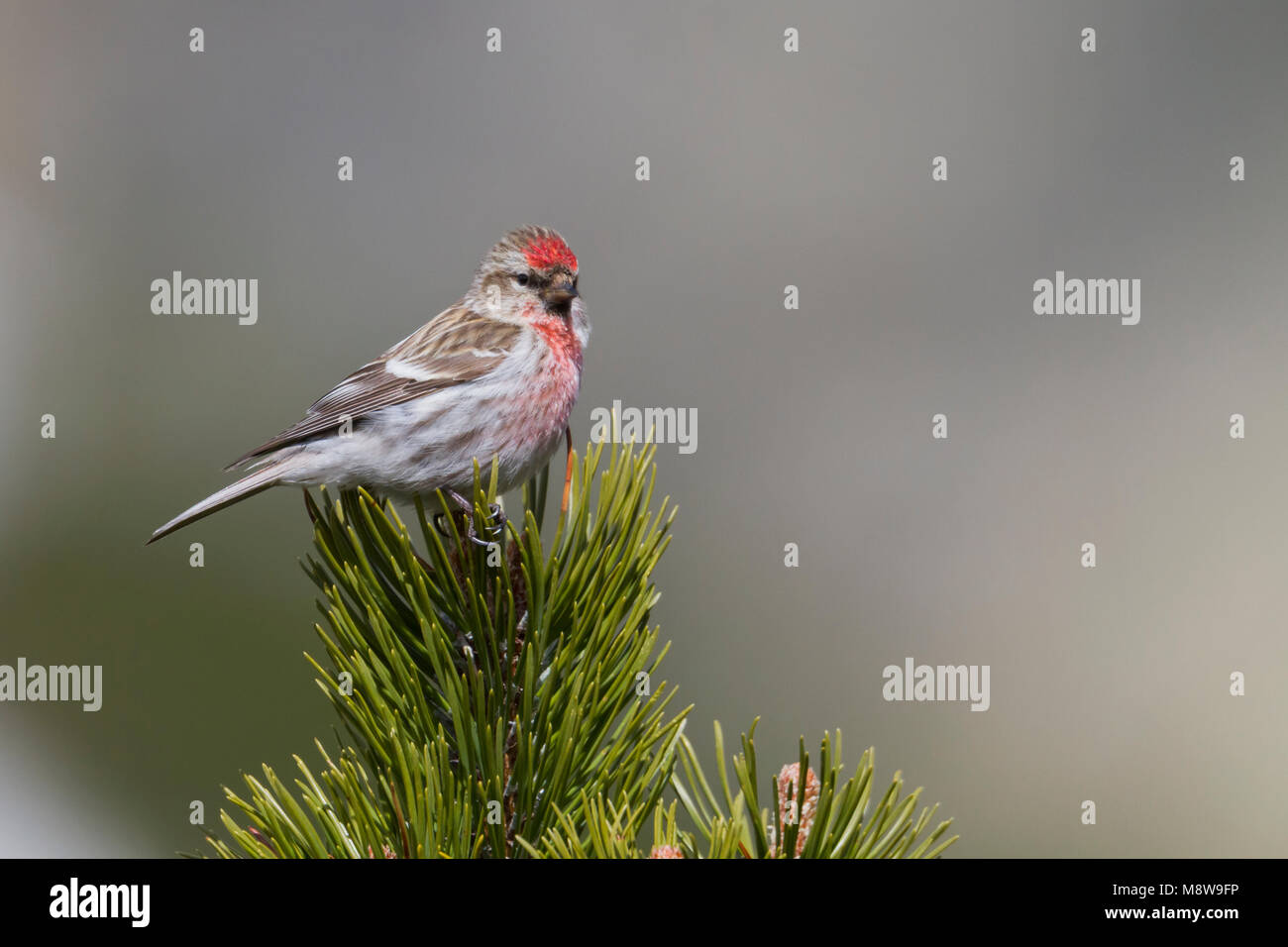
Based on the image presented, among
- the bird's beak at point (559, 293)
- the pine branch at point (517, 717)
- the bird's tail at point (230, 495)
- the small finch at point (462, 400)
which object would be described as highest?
the bird's beak at point (559, 293)

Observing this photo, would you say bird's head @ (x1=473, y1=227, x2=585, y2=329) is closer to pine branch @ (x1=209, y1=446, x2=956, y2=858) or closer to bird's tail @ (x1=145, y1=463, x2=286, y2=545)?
bird's tail @ (x1=145, y1=463, x2=286, y2=545)

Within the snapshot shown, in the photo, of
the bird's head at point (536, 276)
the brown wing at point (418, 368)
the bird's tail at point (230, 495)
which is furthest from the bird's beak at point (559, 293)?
the bird's tail at point (230, 495)

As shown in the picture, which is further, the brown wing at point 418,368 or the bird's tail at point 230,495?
the brown wing at point 418,368

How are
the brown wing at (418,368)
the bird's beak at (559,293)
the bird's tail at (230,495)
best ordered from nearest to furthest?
the bird's tail at (230,495) < the brown wing at (418,368) < the bird's beak at (559,293)

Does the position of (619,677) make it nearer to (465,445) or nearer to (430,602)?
(430,602)

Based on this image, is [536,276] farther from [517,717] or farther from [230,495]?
[517,717]

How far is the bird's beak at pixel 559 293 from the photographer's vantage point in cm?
394

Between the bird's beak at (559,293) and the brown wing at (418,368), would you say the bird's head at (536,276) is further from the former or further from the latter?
the brown wing at (418,368)

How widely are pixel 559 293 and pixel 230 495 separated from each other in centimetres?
142

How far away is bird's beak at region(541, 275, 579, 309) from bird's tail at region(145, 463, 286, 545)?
117cm

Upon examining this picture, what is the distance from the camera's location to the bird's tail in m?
2.80

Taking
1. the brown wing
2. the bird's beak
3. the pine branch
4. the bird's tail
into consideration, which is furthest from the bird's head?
the pine branch
